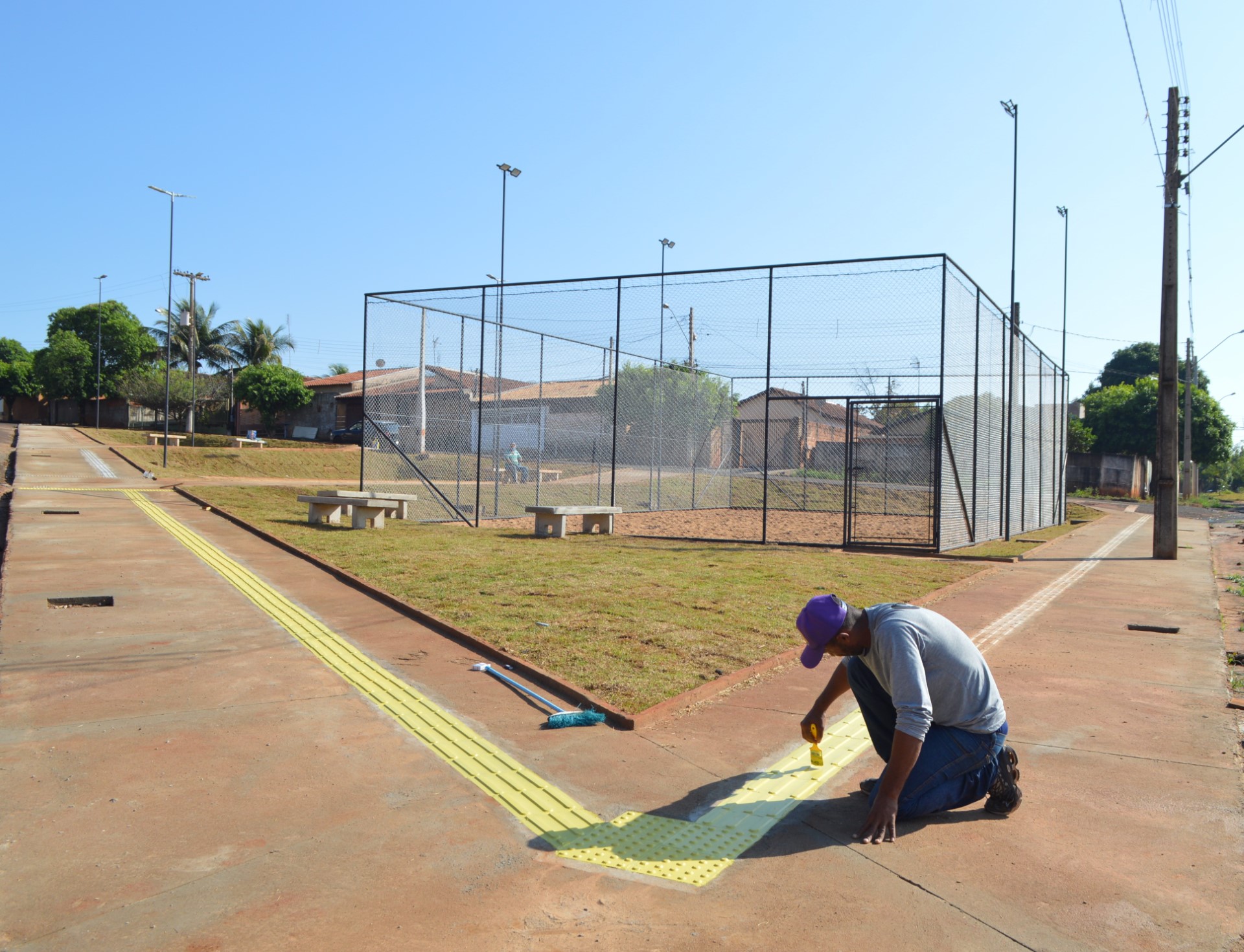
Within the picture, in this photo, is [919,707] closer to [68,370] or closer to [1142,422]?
[1142,422]

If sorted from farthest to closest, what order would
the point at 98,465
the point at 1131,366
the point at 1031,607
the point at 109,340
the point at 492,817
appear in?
the point at 1131,366 → the point at 109,340 → the point at 98,465 → the point at 1031,607 → the point at 492,817

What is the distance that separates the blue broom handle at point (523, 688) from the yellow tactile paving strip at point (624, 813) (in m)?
0.53

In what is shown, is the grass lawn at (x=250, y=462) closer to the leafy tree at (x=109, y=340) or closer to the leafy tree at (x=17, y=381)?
the leafy tree at (x=109, y=340)

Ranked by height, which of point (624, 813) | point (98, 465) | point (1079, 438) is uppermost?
point (1079, 438)

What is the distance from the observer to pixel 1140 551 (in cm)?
1616

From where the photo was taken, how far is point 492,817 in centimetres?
360

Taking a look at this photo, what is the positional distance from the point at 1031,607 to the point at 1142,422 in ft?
164

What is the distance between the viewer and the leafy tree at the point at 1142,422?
52062 millimetres

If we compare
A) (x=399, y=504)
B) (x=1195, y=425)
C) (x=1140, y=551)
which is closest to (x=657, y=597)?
(x=399, y=504)

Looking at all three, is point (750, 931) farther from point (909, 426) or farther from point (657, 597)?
point (909, 426)

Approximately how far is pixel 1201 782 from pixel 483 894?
3348 mm

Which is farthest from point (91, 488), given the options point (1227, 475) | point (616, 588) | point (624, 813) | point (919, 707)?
point (1227, 475)

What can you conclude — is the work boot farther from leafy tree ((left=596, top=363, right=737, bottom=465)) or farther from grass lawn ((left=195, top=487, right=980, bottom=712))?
leafy tree ((left=596, top=363, right=737, bottom=465))

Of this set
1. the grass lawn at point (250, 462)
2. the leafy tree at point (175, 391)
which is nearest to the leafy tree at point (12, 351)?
the leafy tree at point (175, 391)
